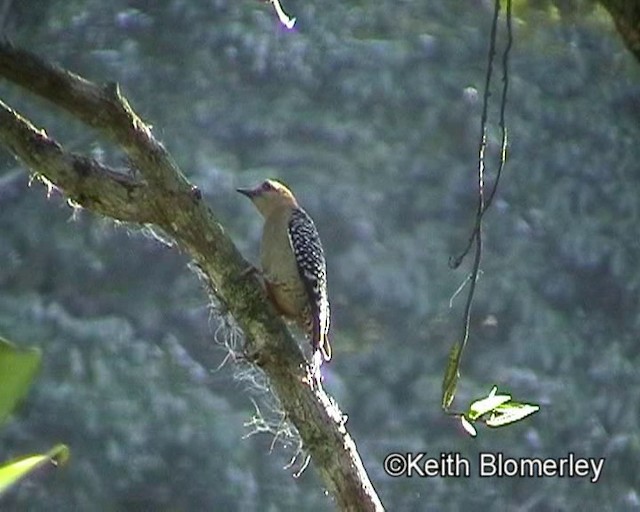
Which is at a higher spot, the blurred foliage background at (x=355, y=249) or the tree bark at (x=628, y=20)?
the tree bark at (x=628, y=20)

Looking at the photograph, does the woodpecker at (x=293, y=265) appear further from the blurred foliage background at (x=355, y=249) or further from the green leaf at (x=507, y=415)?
the green leaf at (x=507, y=415)

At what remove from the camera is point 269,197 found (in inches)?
97.7

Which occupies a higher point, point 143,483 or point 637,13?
point 637,13

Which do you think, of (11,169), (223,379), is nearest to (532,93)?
(223,379)

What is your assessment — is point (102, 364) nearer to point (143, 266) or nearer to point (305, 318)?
point (143, 266)

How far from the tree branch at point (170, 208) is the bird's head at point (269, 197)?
100 cm

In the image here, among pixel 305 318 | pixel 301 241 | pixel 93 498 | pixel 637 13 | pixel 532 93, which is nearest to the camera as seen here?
pixel 637 13

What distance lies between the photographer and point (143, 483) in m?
2.99

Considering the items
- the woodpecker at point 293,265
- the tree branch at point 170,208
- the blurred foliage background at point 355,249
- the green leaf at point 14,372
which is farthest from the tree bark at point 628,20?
the blurred foliage background at point 355,249

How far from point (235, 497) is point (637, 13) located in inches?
94.6

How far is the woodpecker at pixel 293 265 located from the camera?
2.09 meters

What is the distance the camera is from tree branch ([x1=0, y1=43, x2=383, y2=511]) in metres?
1.29

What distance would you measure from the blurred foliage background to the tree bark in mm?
2254

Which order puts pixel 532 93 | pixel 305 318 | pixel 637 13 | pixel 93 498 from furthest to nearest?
pixel 532 93 → pixel 93 498 → pixel 305 318 → pixel 637 13
